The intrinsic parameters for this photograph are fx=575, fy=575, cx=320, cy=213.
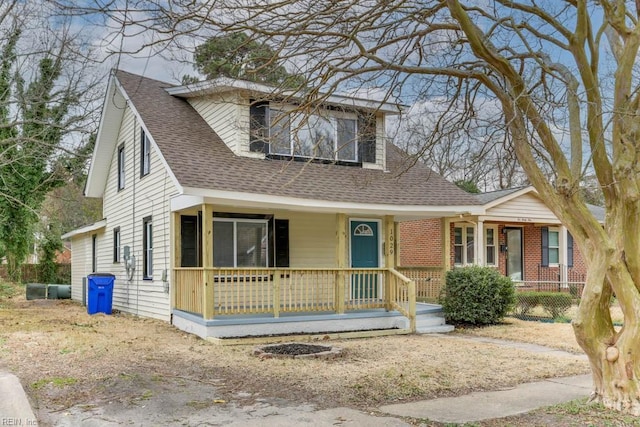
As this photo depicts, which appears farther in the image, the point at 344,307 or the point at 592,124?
the point at 344,307

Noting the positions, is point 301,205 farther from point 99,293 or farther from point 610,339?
point 610,339

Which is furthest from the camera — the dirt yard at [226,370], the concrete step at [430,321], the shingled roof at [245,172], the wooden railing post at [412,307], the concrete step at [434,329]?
the concrete step at [430,321]

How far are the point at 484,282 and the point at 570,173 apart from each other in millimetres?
7393

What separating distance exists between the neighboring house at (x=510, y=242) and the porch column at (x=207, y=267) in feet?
32.9

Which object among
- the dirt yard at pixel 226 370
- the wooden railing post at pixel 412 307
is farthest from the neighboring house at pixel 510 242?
the dirt yard at pixel 226 370

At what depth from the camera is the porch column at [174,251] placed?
12695 millimetres

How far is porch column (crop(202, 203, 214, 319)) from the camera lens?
10891mm

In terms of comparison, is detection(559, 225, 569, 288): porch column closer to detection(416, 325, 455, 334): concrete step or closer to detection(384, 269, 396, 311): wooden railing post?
detection(416, 325, 455, 334): concrete step

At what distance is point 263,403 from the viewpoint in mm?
6340

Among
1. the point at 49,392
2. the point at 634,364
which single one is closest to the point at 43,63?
the point at 49,392

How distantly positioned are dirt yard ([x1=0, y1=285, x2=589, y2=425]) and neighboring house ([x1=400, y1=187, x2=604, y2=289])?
8.08 metres

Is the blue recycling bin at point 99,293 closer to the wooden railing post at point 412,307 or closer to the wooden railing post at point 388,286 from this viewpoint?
the wooden railing post at point 388,286

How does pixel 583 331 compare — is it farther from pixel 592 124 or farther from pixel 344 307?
pixel 344 307

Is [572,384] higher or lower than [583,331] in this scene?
lower
